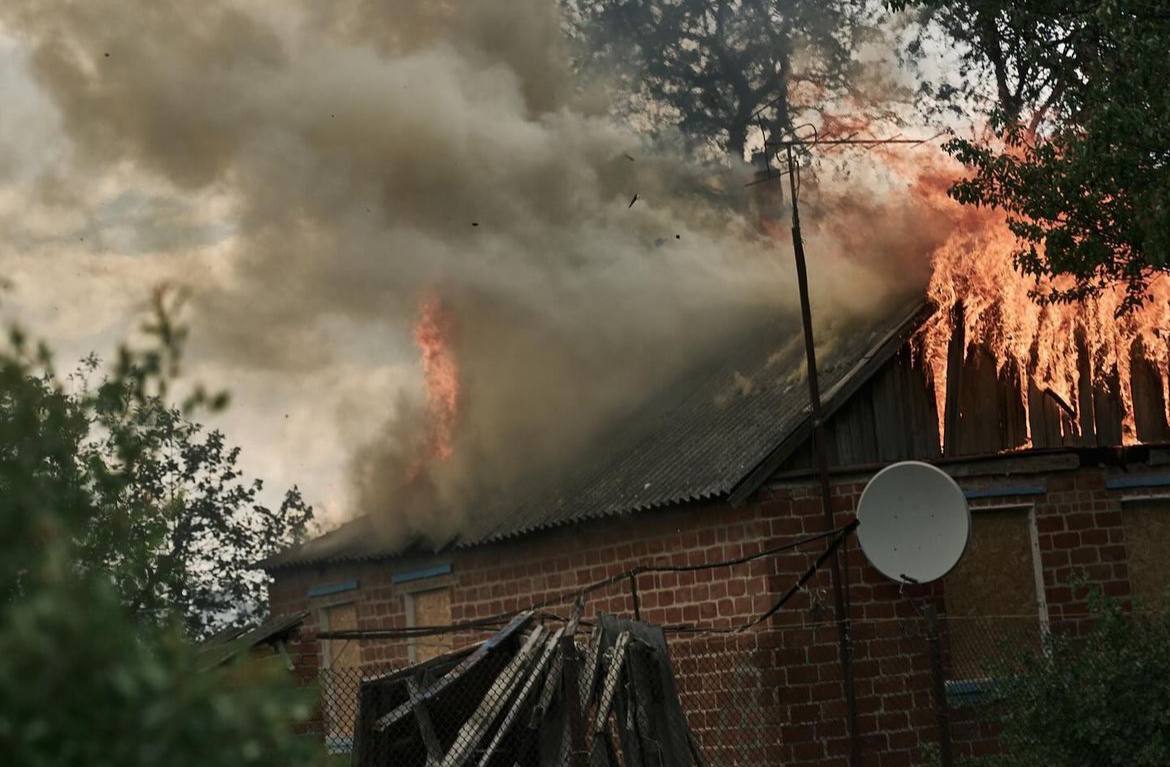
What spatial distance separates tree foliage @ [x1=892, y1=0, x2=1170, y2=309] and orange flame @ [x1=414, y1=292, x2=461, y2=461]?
8476 millimetres

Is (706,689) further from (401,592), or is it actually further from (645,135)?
(645,135)

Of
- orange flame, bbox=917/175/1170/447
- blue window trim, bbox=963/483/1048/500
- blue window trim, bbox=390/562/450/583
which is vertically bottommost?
blue window trim, bbox=963/483/1048/500

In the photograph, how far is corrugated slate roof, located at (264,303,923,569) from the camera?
16953 mm

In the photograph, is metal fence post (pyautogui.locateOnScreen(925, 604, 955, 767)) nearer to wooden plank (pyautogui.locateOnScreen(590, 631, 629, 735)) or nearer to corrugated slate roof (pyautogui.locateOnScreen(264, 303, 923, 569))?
wooden plank (pyautogui.locateOnScreen(590, 631, 629, 735))

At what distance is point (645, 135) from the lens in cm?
3092

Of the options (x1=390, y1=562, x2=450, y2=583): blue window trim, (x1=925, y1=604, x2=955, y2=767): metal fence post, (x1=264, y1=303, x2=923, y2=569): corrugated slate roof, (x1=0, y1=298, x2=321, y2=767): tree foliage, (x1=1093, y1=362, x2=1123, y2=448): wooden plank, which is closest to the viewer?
(x1=0, y1=298, x2=321, y2=767): tree foliage

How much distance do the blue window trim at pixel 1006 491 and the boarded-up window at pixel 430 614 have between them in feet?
22.0

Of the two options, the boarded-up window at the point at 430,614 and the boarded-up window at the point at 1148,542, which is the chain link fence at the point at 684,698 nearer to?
the boarded-up window at the point at 1148,542

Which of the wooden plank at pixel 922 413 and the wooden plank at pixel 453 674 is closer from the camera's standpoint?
the wooden plank at pixel 453 674

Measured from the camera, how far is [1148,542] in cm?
1753

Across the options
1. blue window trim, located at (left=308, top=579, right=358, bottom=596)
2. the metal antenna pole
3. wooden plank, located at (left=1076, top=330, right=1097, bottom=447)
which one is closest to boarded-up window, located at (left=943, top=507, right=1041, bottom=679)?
wooden plank, located at (left=1076, top=330, right=1097, bottom=447)

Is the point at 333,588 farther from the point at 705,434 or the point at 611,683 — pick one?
the point at 611,683

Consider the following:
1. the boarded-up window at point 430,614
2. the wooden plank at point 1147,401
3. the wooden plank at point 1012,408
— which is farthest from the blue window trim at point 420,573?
the wooden plank at point 1147,401

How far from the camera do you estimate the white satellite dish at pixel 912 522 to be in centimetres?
1436
